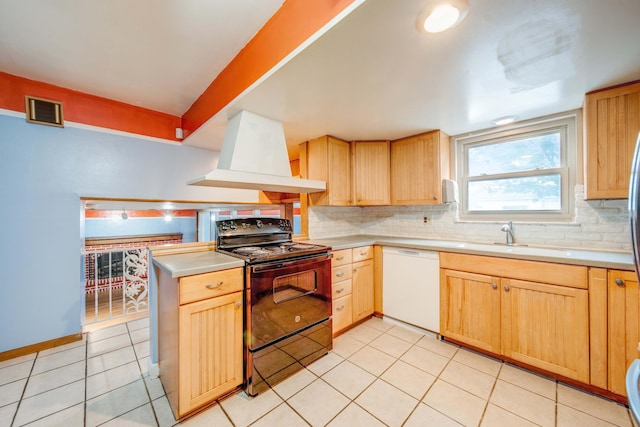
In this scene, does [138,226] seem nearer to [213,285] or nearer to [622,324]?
[213,285]

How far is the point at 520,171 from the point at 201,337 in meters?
3.12

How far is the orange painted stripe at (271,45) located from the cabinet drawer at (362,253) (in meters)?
1.81

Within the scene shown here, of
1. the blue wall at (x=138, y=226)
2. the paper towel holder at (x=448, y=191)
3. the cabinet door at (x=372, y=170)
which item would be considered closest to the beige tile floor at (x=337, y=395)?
the paper towel holder at (x=448, y=191)

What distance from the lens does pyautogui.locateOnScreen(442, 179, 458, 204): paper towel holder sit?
264cm

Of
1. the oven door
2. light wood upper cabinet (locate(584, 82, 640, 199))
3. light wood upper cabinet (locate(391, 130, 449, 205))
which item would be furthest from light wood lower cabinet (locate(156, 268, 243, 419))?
light wood upper cabinet (locate(584, 82, 640, 199))

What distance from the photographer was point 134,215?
608 centimetres

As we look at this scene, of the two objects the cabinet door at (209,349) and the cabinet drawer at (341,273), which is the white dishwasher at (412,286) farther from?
the cabinet door at (209,349)

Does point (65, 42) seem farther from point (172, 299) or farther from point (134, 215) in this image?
point (134, 215)

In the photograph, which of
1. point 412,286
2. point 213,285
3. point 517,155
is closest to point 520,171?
point 517,155

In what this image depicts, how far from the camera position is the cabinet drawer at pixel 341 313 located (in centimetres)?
238

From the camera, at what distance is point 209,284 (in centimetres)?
154

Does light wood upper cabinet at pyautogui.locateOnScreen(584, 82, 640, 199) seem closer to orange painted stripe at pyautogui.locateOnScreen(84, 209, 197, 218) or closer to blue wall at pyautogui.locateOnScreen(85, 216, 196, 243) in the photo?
orange painted stripe at pyautogui.locateOnScreen(84, 209, 197, 218)

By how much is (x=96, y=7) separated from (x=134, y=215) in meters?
5.84

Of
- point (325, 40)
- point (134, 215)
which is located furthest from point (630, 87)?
point (134, 215)
